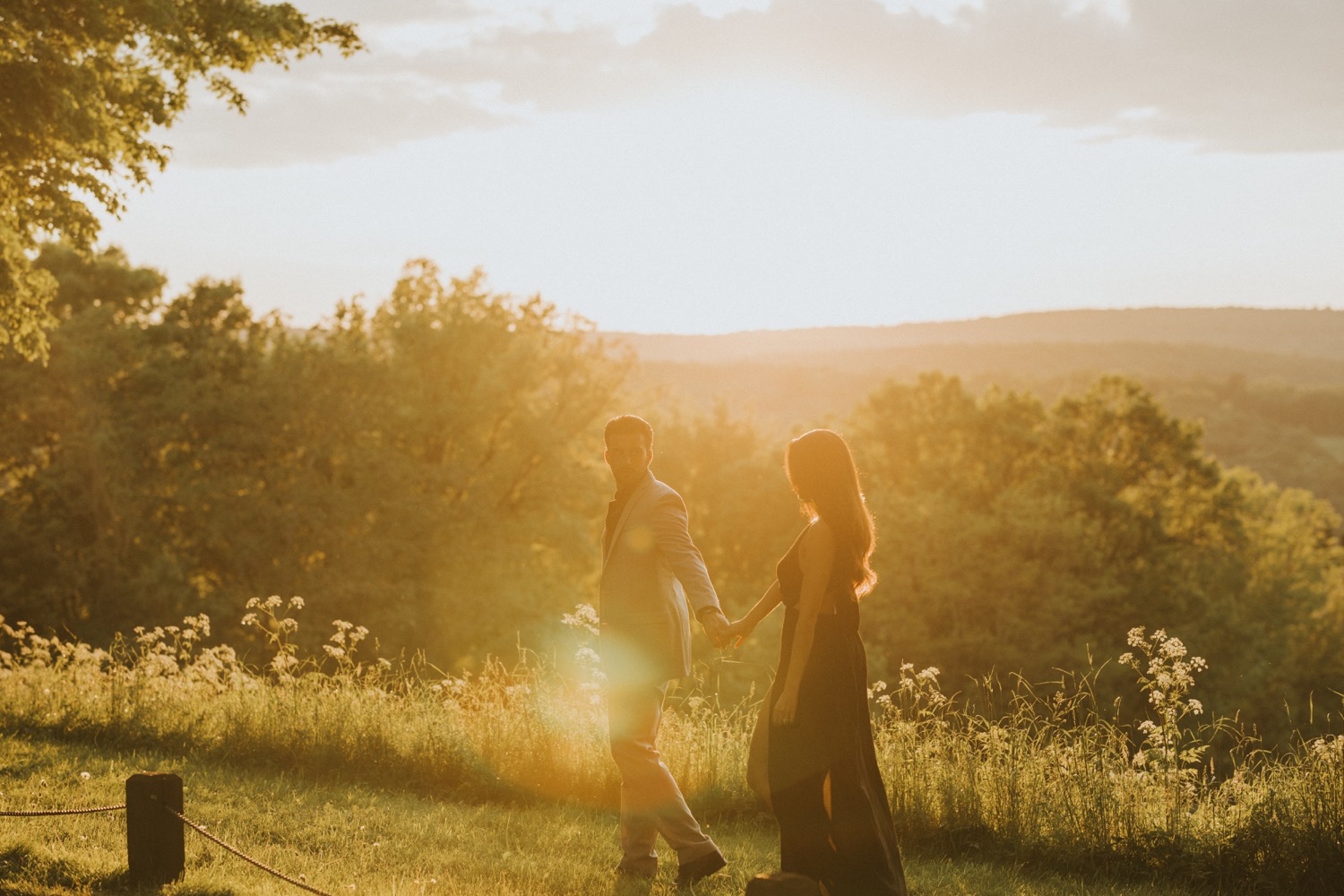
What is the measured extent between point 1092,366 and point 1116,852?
111 metres

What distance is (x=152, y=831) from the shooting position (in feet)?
17.8

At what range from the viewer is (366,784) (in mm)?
8039

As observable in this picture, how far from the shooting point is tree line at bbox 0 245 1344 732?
3247 centimetres

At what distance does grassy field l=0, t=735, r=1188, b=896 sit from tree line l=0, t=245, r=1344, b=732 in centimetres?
2519

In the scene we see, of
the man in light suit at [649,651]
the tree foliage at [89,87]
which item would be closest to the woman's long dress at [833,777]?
the man in light suit at [649,651]

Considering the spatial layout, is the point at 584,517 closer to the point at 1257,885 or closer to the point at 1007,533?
the point at 1007,533

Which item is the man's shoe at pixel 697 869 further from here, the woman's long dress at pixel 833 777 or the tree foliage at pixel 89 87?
the tree foliage at pixel 89 87

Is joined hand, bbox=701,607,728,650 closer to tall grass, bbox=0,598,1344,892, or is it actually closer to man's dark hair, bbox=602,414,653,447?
man's dark hair, bbox=602,414,653,447

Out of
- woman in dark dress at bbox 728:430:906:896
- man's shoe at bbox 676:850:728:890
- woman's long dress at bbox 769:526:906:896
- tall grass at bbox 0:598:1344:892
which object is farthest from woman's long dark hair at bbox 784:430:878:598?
tall grass at bbox 0:598:1344:892

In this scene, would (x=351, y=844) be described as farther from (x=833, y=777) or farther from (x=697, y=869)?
(x=833, y=777)

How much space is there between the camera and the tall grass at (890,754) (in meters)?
6.53

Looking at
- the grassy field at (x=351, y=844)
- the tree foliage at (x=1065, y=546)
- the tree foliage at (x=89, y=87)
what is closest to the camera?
the grassy field at (x=351, y=844)

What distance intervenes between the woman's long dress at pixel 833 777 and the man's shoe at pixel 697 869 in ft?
1.76

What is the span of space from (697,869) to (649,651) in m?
1.10
